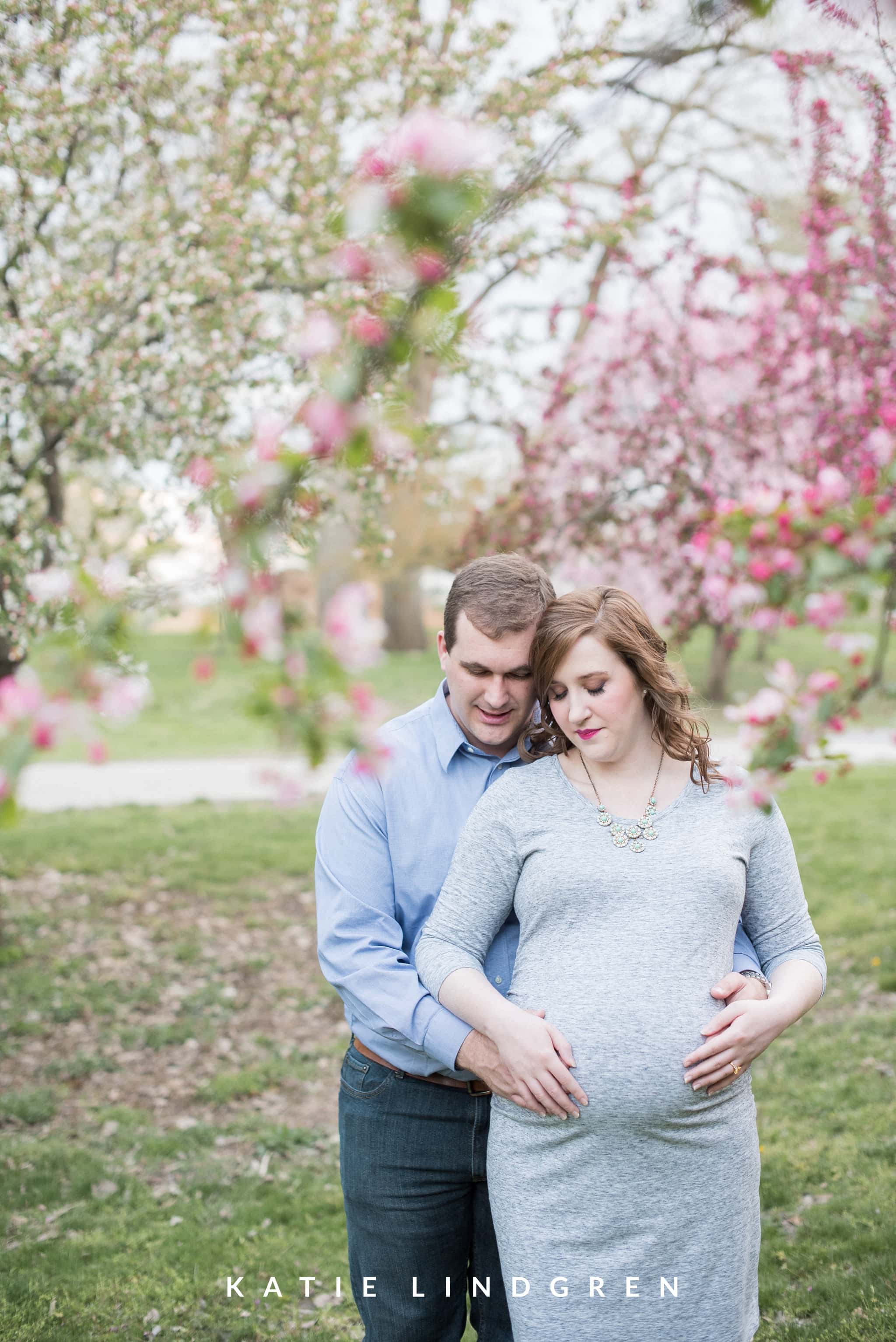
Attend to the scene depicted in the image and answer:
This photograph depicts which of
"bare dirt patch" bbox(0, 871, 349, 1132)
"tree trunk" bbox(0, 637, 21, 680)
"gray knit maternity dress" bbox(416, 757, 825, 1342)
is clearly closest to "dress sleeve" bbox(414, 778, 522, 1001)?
"gray knit maternity dress" bbox(416, 757, 825, 1342)

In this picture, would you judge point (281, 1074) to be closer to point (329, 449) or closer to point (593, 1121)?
point (593, 1121)

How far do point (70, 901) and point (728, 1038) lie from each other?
6309 mm

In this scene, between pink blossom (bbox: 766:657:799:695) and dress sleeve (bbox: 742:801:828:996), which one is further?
dress sleeve (bbox: 742:801:828:996)

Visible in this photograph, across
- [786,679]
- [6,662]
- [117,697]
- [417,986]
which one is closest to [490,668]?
[417,986]

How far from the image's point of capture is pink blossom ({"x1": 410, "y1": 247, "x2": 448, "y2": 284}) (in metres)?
1.37

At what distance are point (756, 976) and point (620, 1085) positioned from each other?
411 millimetres

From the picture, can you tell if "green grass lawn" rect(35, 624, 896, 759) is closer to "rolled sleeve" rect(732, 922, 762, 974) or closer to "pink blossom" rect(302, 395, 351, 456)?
"rolled sleeve" rect(732, 922, 762, 974)

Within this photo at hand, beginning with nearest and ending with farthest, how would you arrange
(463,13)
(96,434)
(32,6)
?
(32,6), (96,434), (463,13)

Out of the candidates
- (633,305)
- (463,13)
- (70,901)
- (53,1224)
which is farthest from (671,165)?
(53,1224)

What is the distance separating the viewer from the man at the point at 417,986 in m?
2.33

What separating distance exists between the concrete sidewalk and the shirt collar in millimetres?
6744

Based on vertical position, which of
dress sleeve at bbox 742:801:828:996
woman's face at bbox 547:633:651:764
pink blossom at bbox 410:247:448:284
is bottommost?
dress sleeve at bbox 742:801:828:996

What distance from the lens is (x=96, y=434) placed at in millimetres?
5645

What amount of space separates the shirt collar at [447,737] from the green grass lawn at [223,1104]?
106cm
